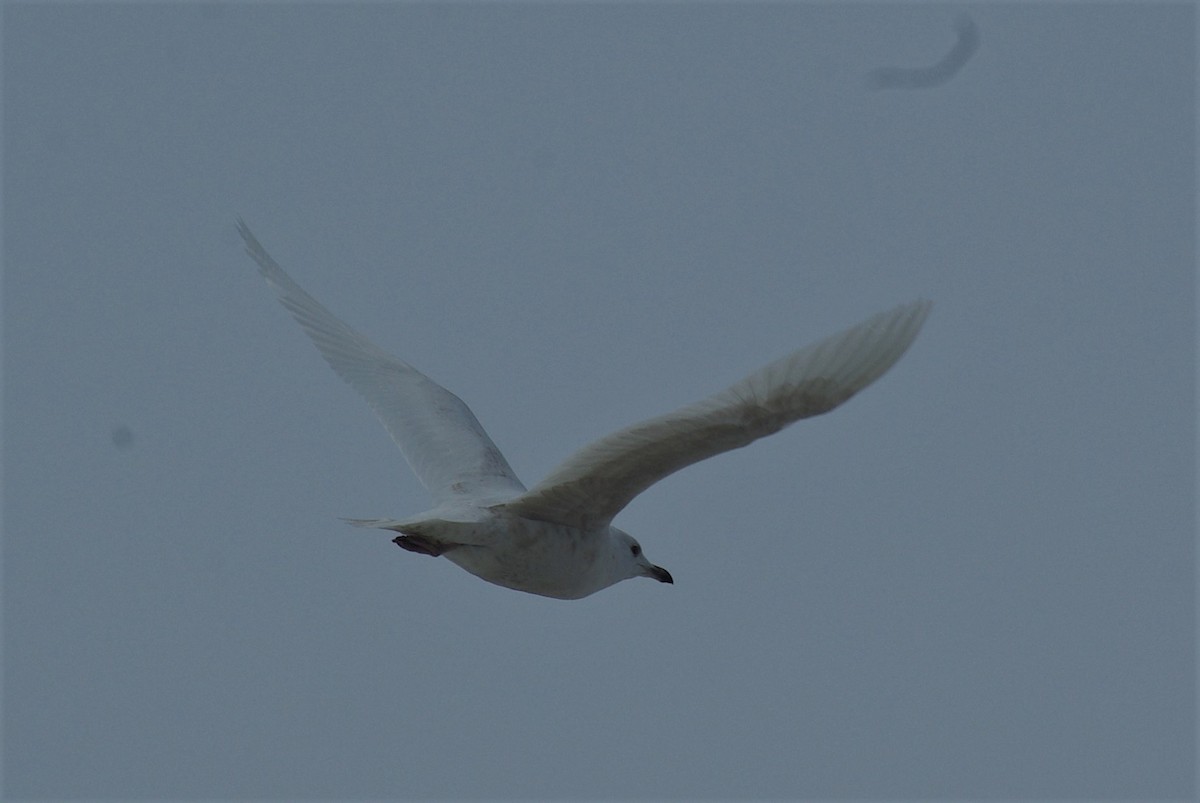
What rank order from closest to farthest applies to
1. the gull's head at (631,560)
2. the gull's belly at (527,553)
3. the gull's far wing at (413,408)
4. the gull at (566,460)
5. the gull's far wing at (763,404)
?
the gull's far wing at (763,404) < the gull at (566,460) < the gull's belly at (527,553) < the gull's head at (631,560) < the gull's far wing at (413,408)

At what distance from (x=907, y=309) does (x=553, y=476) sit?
2.15 metres

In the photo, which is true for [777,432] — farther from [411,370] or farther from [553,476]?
[411,370]

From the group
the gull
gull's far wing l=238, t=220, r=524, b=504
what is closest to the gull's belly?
the gull

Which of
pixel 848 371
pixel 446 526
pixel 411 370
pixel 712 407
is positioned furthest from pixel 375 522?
pixel 411 370

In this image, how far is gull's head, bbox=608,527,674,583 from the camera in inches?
403

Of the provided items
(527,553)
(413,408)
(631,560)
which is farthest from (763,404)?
(413,408)

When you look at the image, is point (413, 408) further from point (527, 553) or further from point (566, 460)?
point (566, 460)

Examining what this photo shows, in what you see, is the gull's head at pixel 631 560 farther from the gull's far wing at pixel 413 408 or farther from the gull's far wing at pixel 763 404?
the gull's far wing at pixel 763 404

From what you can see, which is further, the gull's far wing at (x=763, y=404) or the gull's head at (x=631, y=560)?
the gull's head at (x=631, y=560)

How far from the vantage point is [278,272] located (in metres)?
12.5

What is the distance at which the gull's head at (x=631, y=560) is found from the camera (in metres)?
10.2

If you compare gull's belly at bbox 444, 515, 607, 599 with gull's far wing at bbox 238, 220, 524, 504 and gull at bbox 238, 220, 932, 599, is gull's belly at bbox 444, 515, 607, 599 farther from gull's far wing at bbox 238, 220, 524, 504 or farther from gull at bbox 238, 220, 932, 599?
gull's far wing at bbox 238, 220, 524, 504

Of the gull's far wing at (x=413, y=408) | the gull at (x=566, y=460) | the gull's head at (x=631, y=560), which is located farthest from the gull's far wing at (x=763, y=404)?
the gull's far wing at (x=413, y=408)

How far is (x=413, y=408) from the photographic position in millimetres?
11797
